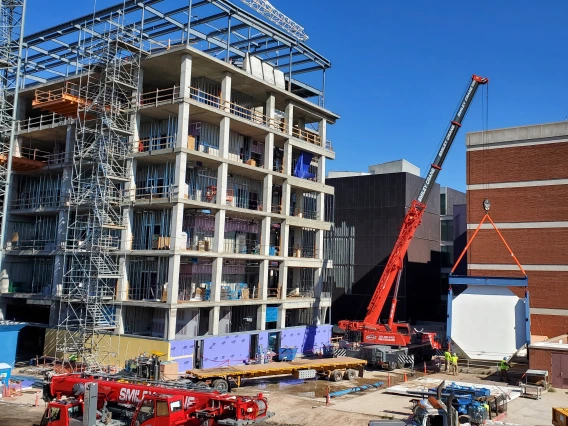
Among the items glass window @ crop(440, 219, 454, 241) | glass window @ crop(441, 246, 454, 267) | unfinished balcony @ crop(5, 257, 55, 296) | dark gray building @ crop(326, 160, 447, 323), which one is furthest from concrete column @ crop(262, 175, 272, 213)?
glass window @ crop(440, 219, 454, 241)

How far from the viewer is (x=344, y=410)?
25141 millimetres

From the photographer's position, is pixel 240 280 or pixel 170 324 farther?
pixel 240 280

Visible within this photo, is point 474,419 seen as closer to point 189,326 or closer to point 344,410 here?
point 344,410

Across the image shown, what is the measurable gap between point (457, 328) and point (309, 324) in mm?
13687

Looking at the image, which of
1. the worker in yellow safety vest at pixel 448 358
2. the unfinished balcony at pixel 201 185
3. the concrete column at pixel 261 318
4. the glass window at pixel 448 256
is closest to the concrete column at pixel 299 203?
the concrete column at pixel 261 318

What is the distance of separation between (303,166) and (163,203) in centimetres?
1583

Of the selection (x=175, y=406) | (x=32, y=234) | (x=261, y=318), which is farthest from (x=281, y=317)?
(x=175, y=406)

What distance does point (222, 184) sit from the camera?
37375 millimetres

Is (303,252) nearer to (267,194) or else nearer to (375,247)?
(267,194)

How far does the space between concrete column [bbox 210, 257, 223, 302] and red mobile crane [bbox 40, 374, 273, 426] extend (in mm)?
15679

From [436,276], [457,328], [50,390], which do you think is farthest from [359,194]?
[50,390]

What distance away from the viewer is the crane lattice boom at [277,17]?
143 feet

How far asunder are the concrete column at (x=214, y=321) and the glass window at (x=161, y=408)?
17.3 meters

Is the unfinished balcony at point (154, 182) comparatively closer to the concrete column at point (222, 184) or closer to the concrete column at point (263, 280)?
the concrete column at point (222, 184)
